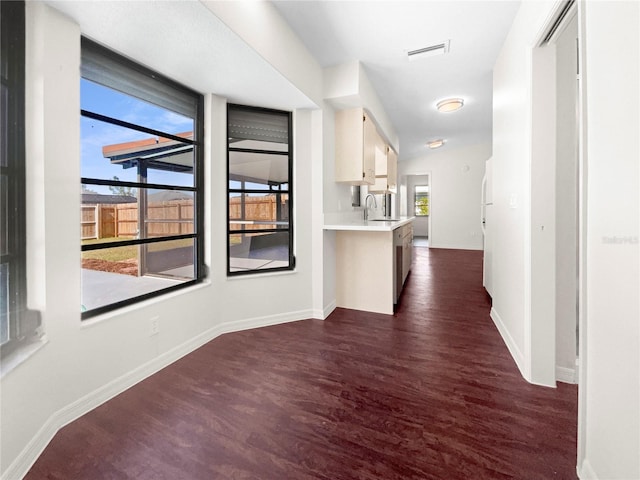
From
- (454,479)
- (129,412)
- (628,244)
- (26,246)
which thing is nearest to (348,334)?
(454,479)

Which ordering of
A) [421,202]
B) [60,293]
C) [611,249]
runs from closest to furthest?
[611,249]
[60,293]
[421,202]

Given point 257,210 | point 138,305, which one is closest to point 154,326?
point 138,305

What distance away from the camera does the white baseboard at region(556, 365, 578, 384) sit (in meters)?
1.80

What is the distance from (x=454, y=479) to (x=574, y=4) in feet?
7.21

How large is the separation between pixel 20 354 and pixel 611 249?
7.83 feet

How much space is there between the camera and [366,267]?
317cm

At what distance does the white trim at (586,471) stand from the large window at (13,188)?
2422 mm

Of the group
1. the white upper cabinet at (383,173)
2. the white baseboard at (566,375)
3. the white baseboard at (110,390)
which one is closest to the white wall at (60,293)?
the white baseboard at (110,390)

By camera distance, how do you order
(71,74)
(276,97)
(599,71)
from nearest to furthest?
(599,71) < (71,74) < (276,97)

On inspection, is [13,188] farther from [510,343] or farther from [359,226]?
[510,343]

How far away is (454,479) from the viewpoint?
1.15 metres

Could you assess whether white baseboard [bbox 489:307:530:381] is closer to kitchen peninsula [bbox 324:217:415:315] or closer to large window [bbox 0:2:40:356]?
kitchen peninsula [bbox 324:217:415:315]

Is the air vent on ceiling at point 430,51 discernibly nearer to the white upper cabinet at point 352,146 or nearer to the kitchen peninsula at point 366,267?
the white upper cabinet at point 352,146

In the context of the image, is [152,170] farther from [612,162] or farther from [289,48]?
[612,162]
